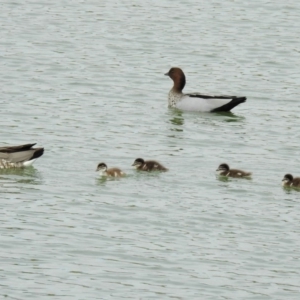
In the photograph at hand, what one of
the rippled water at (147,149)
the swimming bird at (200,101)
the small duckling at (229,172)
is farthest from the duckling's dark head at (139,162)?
the swimming bird at (200,101)

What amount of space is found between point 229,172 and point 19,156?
3011 mm

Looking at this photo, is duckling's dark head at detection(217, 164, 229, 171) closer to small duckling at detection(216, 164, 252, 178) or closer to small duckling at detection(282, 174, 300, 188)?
small duckling at detection(216, 164, 252, 178)

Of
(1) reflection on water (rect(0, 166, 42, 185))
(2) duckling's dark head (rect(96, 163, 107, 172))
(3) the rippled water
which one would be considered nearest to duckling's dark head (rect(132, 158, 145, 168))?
→ (3) the rippled water

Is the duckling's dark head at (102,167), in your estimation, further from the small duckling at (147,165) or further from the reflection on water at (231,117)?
the reflection on water at (231,117)

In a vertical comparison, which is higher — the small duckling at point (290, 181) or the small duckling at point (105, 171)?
the small duckling at point (290, 181)

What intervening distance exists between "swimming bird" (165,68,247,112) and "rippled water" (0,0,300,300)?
0.21m

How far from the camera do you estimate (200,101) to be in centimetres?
2658

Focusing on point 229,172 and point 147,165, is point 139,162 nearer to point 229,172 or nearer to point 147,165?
point 147,165

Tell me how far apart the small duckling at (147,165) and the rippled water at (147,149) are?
0.14 m

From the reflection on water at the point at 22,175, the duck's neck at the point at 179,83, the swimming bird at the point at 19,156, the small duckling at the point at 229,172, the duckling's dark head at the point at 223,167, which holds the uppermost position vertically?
the duck's neck at the point at 179,83

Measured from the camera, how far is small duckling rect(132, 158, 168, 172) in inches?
786

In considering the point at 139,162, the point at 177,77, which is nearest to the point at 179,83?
the point at 177,77

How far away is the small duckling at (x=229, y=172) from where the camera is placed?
19766mm

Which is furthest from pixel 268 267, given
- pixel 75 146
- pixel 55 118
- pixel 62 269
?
pixel 55 118
